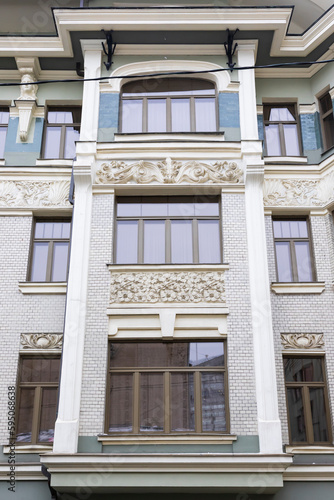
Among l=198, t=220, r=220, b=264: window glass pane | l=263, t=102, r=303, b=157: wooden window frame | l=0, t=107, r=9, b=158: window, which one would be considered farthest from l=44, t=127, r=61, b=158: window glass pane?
A: l=263, t=102, r=303, b=157: wooden window frame

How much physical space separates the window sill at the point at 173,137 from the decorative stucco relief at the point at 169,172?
2.09 feet

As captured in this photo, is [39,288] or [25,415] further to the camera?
[39,288]

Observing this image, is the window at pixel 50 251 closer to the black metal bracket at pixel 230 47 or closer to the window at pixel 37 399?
the window at pixel 37 399

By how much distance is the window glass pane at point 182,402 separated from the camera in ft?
38.3

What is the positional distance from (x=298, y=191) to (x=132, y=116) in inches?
184

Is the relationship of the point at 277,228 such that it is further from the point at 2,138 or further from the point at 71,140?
the point at 2,138

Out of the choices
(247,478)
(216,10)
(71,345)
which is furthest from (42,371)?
(216,10)

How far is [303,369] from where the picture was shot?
1289 cm

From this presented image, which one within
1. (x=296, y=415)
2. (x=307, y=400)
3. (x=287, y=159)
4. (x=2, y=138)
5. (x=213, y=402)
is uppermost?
(x=2, y=138)

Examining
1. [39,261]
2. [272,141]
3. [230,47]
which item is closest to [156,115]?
[230,47]

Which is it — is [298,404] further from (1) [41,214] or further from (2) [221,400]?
(1) [41,214]

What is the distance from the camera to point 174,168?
13.7m

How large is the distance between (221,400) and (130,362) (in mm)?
2082

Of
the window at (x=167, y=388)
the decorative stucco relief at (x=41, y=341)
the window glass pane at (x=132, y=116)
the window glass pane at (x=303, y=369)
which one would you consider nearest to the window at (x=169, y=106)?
the window glass pane at (x=132, y=116)
